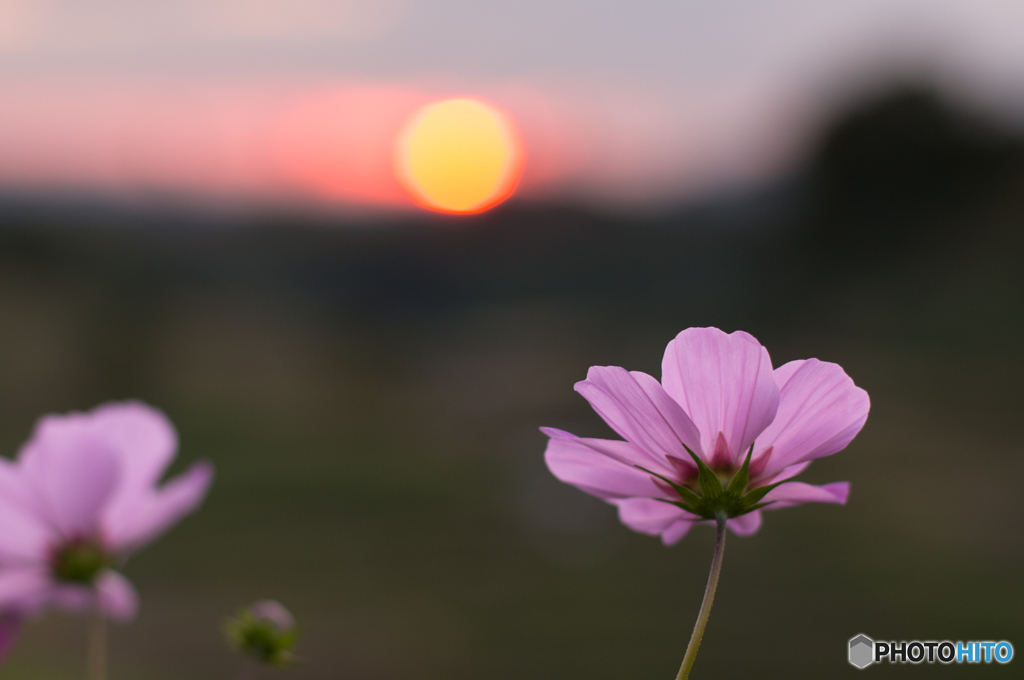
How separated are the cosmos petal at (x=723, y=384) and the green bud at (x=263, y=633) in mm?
182

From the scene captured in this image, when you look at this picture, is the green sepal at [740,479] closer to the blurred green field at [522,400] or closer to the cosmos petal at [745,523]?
the cosmos petal at [745,523]

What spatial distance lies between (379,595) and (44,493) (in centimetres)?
820

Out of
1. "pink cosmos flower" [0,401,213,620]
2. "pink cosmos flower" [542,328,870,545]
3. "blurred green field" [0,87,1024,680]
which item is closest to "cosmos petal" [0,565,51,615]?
"pink cosmos flower" [0,401,213,620]

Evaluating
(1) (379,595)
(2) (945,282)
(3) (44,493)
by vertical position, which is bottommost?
(3) (44,493)

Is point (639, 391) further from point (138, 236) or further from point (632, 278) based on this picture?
point (632, 278)

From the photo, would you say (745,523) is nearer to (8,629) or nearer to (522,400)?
(8,629)

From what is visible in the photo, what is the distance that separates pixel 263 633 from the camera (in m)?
0.41

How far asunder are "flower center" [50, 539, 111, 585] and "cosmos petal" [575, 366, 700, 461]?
0.63 ft

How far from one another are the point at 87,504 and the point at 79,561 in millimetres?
33

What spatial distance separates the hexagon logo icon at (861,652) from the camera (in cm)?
40

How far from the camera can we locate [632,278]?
15.4m

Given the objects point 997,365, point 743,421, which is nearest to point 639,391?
point 743,421

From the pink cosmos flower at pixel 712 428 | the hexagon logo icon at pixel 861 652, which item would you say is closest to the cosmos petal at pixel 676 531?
the pink cosmos flower at pixel 712 428

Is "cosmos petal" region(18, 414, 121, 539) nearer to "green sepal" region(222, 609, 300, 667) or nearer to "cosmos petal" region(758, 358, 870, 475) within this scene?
"green sepal" region(222, 609, 300, 667)
